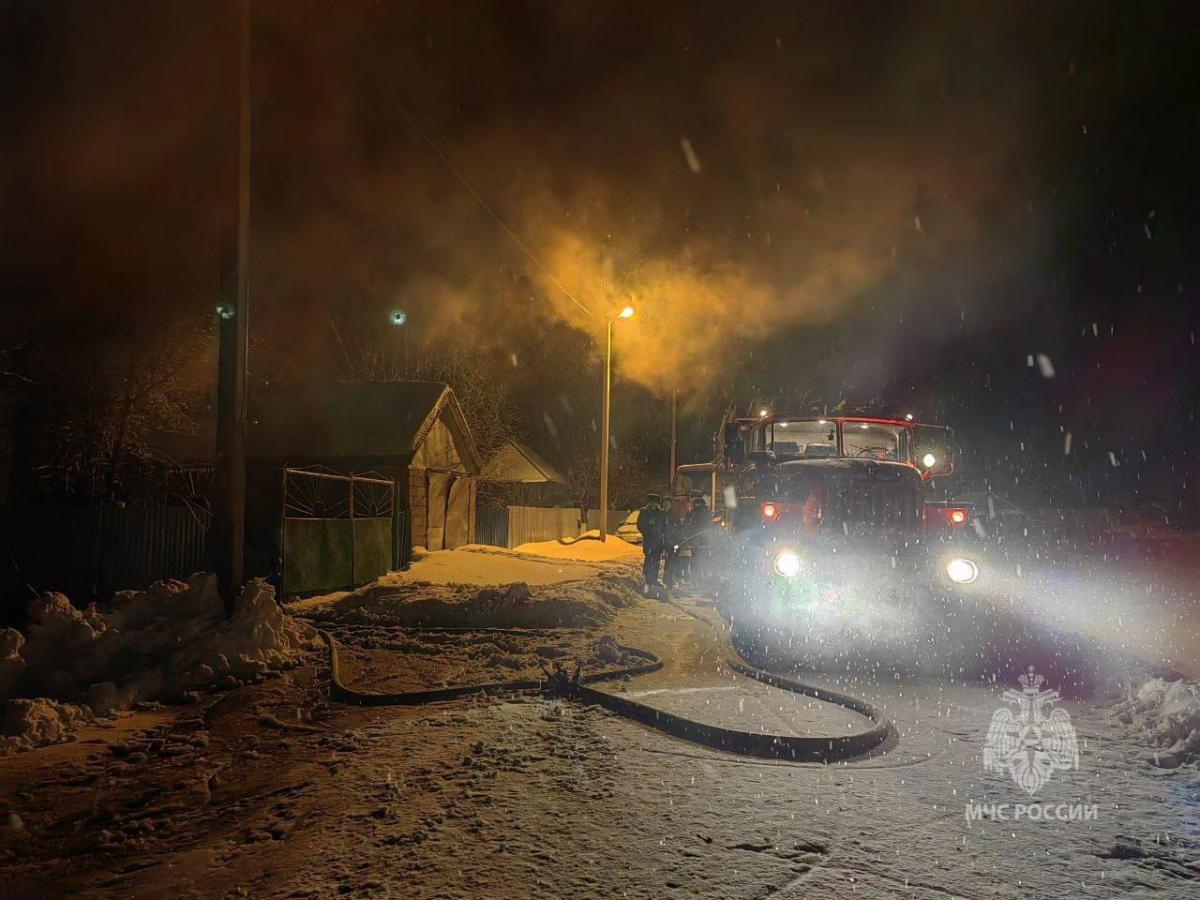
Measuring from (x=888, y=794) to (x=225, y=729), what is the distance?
4461 mm

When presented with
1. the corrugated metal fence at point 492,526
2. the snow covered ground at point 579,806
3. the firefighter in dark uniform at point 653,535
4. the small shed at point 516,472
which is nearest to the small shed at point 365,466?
the corrugated metal fence at point 492,526

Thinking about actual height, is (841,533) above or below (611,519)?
above

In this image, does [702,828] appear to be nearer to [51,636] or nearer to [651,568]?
[51,636]

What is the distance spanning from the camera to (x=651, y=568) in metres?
15.8

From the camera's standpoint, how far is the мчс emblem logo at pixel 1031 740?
4.96 m

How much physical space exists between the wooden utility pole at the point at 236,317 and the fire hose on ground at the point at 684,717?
2208 mm

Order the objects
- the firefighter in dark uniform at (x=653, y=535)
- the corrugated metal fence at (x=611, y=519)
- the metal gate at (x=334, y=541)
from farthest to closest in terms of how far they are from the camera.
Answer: the corrugated metal fence at (x=611, y=519)
the firefighter in dark uniform at (x=653, y=535)
the metal gate at (x=334, y=541)

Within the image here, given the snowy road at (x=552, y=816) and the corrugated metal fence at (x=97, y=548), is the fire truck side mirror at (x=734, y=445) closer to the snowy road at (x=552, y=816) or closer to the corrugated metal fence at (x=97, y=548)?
the snowy road at (x=552, y=816)

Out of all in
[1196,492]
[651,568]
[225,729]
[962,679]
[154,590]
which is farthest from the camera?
[1196,492]

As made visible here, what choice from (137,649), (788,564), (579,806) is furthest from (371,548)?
(579,806)

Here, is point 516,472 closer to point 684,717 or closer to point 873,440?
point 873,440

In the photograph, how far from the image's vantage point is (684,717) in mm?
5852

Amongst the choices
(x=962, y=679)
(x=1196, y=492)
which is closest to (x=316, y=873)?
(x=962, y=679)

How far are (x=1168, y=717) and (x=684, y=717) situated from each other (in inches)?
126
